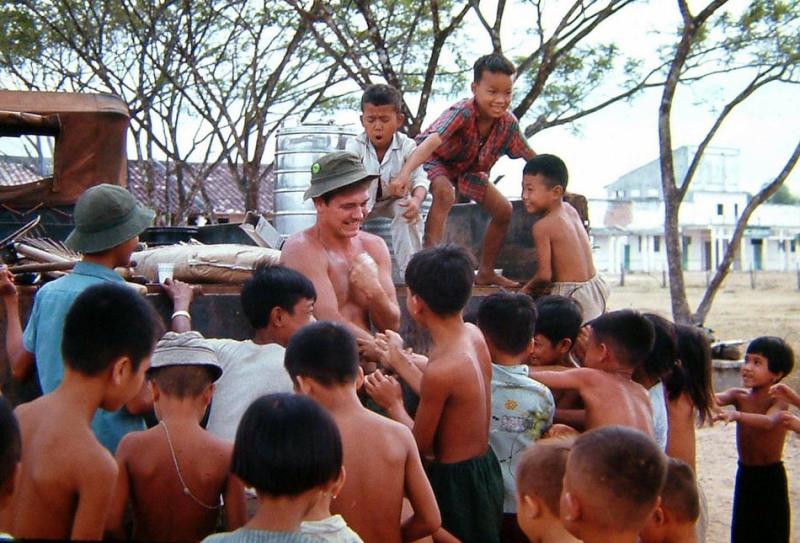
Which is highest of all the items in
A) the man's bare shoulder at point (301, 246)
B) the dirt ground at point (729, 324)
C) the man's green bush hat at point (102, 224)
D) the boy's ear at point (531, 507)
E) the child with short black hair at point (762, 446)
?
the man's green bush hat at point (102, 224)

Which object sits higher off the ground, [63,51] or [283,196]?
[63,51]

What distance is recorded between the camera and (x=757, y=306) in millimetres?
26703

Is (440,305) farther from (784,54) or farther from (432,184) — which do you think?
(784,54)

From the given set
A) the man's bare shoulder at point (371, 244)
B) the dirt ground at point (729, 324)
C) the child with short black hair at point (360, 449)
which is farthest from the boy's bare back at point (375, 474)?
the dirt ground at point (729, 324)

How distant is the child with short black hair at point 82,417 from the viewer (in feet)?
7.71

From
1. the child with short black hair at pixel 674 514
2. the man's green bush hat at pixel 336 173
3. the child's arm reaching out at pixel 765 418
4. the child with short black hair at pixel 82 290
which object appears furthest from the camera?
the child's arm reaching out at pixel 765 418

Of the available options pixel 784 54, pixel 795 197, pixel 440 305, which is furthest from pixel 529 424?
pixel 795 197

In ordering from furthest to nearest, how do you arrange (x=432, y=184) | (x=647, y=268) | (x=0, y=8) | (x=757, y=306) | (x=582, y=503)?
(x=647, y=268)
(x=757, y=306)
(x=0, y=8)
(x=432, y=184)
(x=582, y=503)

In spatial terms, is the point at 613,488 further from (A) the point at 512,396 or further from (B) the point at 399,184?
(B) the point at 399,184

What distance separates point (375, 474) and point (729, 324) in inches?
806

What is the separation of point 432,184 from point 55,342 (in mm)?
3290

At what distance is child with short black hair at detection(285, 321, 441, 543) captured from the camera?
2770 millimetres

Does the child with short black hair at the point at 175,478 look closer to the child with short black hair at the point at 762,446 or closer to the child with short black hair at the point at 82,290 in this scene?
the child with short black hair at the point at 82,290

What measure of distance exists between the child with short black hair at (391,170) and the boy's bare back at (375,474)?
2927 millimetres
